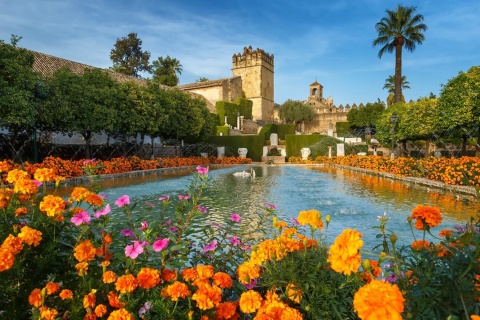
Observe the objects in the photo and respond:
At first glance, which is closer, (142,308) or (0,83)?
(142,308)

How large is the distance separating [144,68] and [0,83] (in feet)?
137

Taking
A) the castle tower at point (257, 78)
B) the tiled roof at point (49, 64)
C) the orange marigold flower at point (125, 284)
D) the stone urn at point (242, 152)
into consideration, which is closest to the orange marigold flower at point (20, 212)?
the orange marigold flower at point (125, 284)

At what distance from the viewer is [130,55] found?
4969cm

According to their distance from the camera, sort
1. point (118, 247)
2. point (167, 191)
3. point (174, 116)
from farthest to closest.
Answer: point (174, 116)
point (167, 191)
point (118, 247)

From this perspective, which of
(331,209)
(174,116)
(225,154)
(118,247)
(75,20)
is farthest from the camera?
(225,154)

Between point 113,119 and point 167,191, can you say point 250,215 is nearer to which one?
point 167,191

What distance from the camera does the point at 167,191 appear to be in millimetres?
10219

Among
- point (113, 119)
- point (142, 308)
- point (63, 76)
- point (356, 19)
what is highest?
point (356, 19)

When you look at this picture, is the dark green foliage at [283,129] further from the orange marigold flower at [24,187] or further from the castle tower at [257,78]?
the orange marigold flower at [24,187]

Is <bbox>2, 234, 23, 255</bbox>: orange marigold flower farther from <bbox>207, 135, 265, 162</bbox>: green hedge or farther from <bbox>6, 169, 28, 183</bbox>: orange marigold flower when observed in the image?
<bbox>207, 135, 265, 162</bbox>: green hedge

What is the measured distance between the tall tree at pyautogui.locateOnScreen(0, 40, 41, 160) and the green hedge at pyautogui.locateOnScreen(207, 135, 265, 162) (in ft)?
64.2

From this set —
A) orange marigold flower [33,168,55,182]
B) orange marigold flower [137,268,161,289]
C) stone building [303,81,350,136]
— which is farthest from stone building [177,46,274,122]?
orange marigold flower [137,268,161,289]

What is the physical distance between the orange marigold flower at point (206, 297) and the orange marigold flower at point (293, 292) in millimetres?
366

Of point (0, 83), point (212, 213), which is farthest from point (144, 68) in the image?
point (212, 213)
